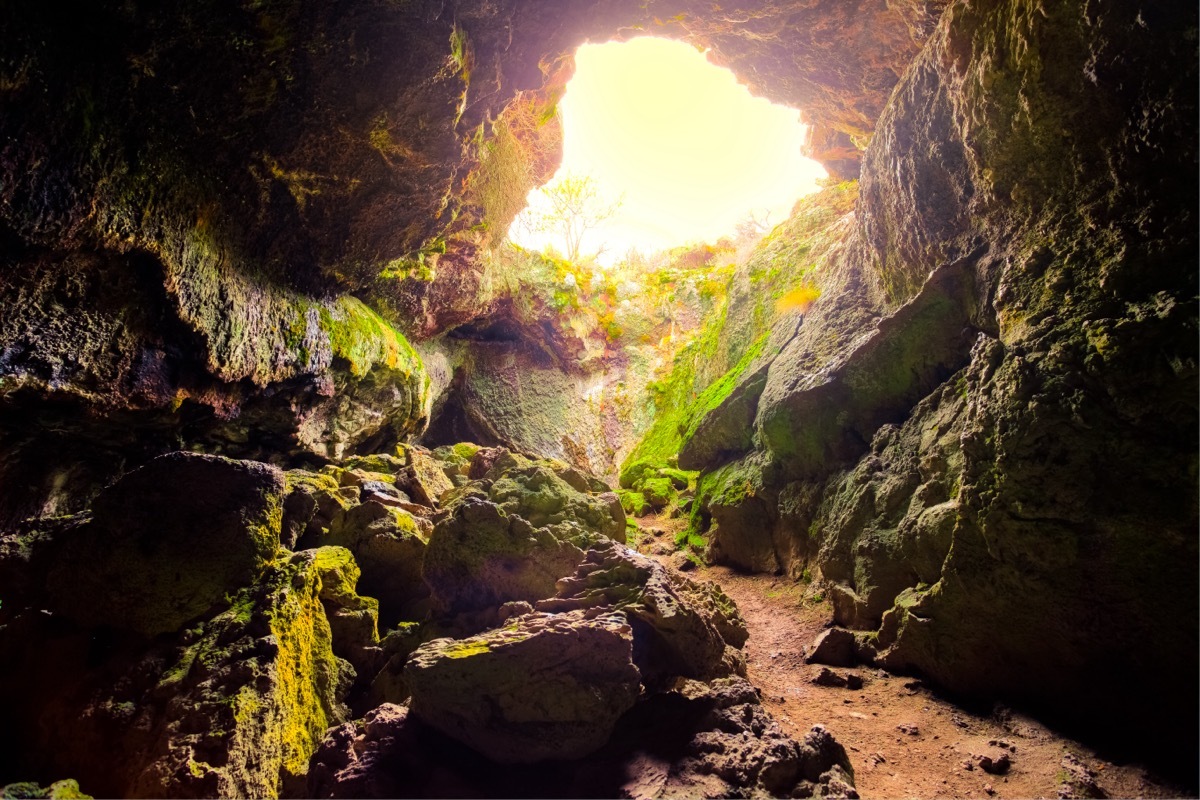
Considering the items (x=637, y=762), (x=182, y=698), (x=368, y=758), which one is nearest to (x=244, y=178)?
(x=182, y=698)

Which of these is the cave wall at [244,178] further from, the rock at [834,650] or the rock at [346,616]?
the rock at [834,650]

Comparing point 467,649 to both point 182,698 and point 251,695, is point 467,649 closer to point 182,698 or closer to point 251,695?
point 251,695

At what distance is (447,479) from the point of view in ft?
29.8

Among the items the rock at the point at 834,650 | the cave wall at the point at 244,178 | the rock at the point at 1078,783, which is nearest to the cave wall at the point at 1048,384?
the rock at the point at 834,650

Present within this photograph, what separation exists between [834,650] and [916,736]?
1422mm

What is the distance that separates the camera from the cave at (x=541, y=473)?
3156 millimetres

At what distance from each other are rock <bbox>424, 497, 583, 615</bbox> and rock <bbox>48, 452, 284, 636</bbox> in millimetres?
1460

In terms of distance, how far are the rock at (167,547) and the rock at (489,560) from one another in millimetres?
1460

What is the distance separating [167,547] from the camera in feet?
12.8

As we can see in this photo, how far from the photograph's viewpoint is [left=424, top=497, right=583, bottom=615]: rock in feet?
15.8

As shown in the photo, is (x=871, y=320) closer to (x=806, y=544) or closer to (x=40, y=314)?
(x=806, y=544)

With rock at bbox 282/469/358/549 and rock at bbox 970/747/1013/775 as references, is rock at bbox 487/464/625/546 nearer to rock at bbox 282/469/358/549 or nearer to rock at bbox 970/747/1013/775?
rock at bbox 282/469/358/549

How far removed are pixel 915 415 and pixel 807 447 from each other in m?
1.75

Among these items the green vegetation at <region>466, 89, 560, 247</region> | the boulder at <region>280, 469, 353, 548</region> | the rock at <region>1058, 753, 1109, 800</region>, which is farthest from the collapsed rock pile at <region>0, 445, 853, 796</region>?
the green vegetation at <region>466, 89, 560, 247</region>
